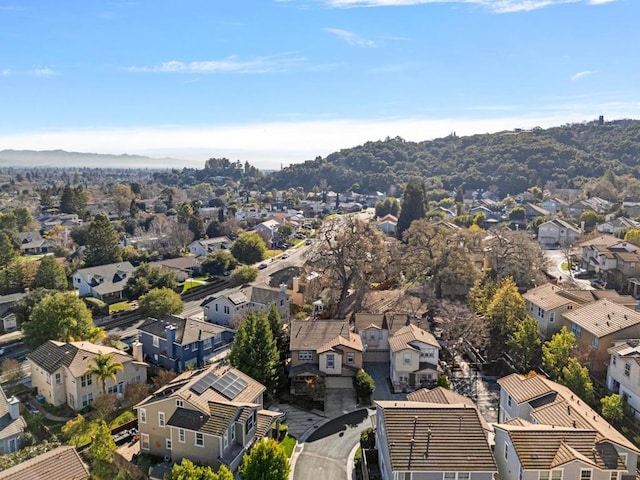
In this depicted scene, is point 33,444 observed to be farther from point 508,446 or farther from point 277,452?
point 508,446

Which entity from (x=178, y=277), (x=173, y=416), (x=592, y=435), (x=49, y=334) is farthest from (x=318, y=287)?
(x=592, y=435)

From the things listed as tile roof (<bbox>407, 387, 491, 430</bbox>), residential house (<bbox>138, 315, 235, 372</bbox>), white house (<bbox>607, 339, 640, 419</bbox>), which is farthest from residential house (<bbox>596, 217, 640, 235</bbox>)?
residential house (<bbox>138, 315, 235, 372</bbox>)

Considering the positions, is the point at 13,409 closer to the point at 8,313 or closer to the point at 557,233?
the point at 8,313

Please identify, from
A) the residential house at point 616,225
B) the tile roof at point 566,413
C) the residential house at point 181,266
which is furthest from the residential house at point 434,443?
the residential house at point 616,225

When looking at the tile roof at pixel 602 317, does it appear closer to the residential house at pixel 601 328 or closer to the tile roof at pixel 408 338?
the residential house at pixel 601 328

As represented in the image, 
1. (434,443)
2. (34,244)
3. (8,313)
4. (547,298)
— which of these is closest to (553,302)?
(547,298)

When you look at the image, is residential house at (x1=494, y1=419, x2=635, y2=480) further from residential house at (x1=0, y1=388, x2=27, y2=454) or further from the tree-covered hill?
the tree-covered hill
